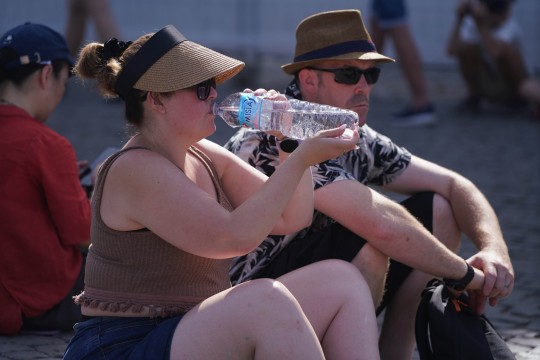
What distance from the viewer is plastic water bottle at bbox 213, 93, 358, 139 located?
3.29m

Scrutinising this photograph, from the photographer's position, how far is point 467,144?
9062mm

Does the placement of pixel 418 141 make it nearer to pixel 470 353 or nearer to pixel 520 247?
pixel 520 247

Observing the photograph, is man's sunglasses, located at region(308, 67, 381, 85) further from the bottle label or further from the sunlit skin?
the bottle label

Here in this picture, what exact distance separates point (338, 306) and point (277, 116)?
61 centimetres

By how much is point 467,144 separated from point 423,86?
91cm

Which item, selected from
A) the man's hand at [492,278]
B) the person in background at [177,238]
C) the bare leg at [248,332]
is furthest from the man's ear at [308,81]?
the bare leg at [248,332]

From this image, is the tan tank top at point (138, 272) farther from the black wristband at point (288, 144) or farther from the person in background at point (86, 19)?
the person in background at point (86, 19)

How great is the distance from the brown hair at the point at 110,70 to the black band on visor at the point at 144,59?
24 mm

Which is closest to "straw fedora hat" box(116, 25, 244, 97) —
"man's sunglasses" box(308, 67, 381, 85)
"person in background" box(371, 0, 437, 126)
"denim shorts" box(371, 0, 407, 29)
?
"man's sunglasses" box(308, 67, 381, 85)

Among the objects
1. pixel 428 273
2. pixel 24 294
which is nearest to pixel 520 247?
pixel 428 273

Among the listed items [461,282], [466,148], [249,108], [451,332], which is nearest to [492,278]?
[461,282]

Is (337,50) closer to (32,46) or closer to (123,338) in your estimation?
(32,46)

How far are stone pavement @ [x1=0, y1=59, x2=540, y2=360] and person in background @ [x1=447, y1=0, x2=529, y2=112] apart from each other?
0.82 feet

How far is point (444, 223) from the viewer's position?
164 inches
